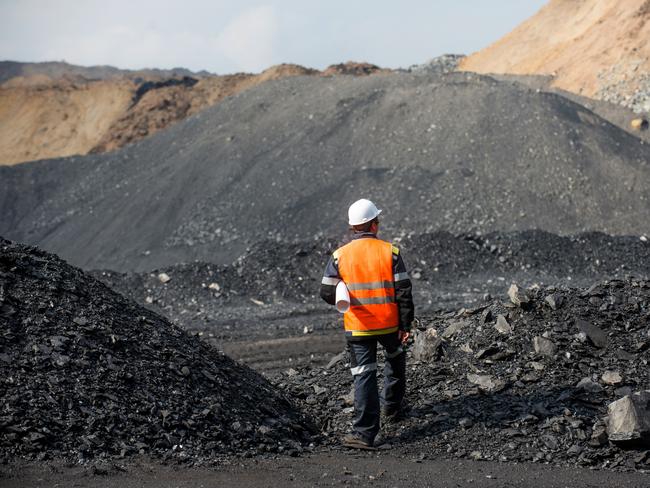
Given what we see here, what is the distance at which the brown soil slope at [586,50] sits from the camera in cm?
3603

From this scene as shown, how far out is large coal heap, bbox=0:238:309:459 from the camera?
21.4 ft

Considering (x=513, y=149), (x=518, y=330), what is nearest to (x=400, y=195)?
(x=513, y=149)

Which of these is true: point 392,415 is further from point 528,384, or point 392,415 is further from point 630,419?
point 630,419

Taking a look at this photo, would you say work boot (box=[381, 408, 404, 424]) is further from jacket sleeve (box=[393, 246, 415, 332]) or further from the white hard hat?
the white hard hat

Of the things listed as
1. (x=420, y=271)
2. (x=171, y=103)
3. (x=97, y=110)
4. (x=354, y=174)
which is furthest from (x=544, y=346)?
(x=97, y=110)

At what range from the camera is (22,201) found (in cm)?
3152

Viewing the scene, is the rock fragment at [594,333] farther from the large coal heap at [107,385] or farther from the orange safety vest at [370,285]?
the large coal heap at [107,385]

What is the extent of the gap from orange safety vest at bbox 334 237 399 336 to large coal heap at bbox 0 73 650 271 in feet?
47.4

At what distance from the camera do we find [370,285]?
23.0ft

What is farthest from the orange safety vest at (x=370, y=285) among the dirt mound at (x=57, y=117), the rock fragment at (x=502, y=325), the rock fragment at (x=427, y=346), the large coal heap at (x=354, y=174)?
the dirt mound at (x=57, y=117)

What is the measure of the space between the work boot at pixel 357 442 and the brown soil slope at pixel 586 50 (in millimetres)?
29179

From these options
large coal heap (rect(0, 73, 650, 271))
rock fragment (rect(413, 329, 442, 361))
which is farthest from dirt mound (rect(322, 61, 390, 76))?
rock fragment (rect(413, 329, 442, 361))

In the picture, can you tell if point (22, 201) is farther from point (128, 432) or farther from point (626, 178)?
point (128, 432)

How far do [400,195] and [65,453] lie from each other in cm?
1728
